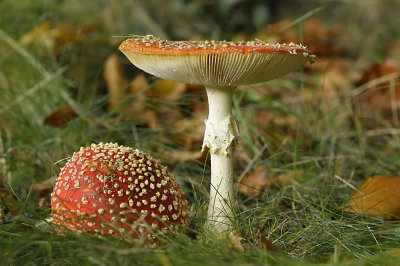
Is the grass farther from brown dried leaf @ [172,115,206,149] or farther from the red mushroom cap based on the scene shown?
the red mushroom cap

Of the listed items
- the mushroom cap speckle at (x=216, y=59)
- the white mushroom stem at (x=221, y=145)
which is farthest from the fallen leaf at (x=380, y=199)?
the mushroom cap speckle at (x=216, y=59)

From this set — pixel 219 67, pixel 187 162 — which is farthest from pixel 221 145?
pixel 187 162

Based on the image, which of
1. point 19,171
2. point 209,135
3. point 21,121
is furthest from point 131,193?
point 21,121

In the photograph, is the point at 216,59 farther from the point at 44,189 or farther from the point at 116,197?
the point at 44,189

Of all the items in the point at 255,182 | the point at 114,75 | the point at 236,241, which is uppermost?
the point at 114,75

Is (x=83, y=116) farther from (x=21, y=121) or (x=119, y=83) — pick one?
(x=119, y=83)

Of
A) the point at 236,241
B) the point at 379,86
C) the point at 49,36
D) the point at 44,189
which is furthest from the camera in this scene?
the point at 379,86
